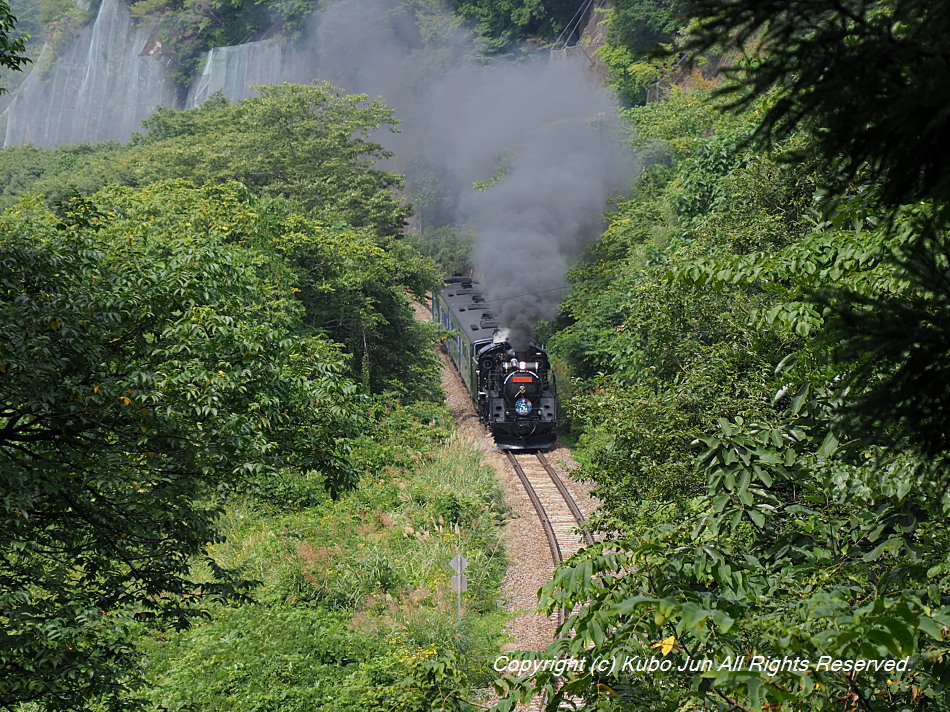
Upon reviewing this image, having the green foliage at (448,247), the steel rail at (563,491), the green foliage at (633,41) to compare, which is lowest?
the steel rail at (563,491)

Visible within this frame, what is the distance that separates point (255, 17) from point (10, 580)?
7254 centimetres

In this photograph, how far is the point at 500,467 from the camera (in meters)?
23.1

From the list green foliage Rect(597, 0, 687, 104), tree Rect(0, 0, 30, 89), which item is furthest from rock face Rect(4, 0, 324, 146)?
tree Rect(0, 0, 30, 89)

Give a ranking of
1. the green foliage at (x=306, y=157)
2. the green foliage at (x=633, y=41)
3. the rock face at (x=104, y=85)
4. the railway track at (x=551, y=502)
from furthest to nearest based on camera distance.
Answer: the rock face at (x=104, y=85) → the green foliage at (x=633, y=41) → the green foliage at (x=306, y=157) → the railway track at (x=551, y=502)

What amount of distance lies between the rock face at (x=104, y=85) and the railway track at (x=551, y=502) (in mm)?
56664

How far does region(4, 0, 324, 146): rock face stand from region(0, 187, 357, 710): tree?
66.9 m

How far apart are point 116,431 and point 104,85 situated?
3119 inches

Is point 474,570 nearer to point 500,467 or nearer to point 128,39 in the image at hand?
point 500,467

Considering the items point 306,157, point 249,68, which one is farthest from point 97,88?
point 306,157

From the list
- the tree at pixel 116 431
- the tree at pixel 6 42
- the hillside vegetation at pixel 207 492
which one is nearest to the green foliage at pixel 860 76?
the hillside vegetation at pixel 207 492

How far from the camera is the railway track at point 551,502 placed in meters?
17.4

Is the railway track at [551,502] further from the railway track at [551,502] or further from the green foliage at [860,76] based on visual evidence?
the green foliage at [860,76]

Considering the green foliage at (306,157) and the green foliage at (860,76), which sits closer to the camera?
the green foliage at (860,76)

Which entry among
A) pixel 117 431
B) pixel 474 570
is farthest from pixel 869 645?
pixel 474 570
